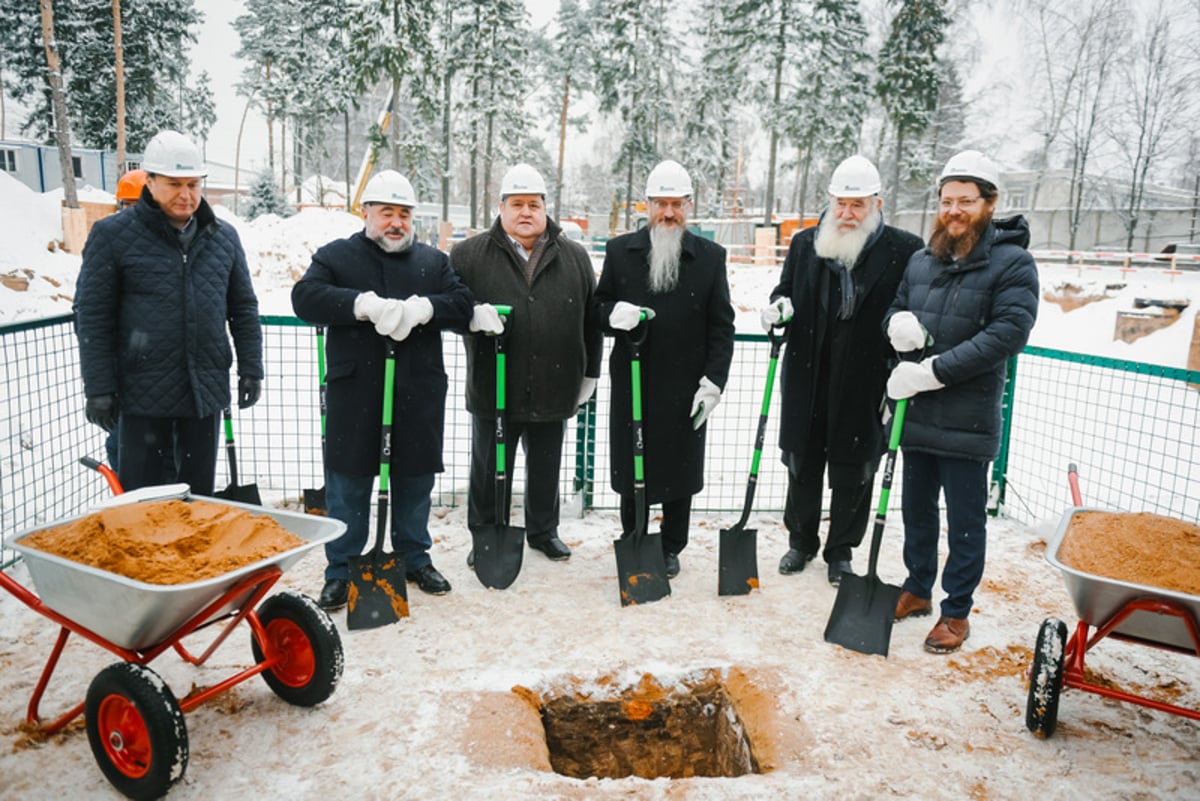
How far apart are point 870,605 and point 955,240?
1742 millimetres

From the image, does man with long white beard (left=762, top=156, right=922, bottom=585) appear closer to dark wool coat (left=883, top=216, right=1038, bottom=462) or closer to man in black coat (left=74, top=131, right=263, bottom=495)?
dark wool coat (left=883, top=216, right=1038, bottom=462)

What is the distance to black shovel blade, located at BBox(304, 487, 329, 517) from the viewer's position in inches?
199

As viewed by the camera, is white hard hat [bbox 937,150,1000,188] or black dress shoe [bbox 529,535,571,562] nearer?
white hard hat [bbox 937,150,1000,188]

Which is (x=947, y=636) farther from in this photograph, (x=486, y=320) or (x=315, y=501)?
(x=315, y=501)

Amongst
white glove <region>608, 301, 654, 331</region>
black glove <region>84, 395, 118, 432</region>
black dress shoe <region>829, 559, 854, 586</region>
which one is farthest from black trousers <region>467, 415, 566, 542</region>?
black glove <region>84, 395, 118, 432</region>

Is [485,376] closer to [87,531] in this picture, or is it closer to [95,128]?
[87,531]

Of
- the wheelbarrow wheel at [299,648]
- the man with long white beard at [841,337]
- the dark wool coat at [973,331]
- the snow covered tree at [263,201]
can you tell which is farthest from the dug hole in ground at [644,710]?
the snow covered tree at [263,201]

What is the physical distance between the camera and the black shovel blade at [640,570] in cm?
413

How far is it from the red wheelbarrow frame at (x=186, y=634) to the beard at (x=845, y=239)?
3047mm

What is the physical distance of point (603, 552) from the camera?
485cm

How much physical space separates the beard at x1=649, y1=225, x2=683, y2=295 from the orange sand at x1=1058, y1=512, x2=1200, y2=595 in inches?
87.4

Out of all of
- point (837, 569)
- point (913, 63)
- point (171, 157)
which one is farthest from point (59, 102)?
point (913, 63)

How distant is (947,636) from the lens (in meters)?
3.68

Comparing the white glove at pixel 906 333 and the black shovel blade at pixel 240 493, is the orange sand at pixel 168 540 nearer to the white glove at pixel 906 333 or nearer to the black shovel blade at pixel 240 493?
the black shovel blade at pixel 240 493
